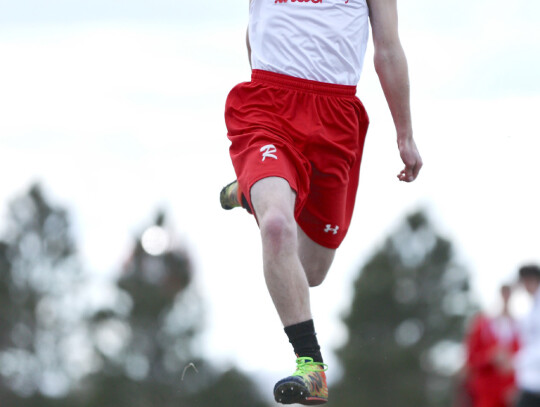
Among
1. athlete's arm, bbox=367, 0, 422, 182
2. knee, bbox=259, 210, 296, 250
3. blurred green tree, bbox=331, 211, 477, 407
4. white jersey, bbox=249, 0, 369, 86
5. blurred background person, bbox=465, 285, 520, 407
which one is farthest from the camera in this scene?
blurred green tree, bbox=331, 211, 477, 407

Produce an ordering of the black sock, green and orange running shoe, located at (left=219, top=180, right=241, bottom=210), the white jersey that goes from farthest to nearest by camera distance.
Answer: green and orange running shoe, located at (left=219, top=180, right=241, bottom=210) → the white jersey → the black sock

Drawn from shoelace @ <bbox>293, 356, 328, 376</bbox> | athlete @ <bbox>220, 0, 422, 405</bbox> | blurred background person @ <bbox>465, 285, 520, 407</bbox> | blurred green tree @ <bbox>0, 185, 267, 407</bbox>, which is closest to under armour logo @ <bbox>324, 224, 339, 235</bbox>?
athlete @ <bbox>220, 0, 422, 405</bbox>

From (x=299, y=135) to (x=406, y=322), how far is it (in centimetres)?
3727

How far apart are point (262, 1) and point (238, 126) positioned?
70cm

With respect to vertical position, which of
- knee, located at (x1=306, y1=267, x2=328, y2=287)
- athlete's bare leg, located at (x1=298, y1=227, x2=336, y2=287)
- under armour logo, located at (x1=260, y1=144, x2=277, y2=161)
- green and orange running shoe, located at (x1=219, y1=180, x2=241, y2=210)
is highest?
under armour logo, located at (x1=260, y1=144, x2=277, y2=161)

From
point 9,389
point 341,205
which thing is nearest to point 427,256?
point 9,389

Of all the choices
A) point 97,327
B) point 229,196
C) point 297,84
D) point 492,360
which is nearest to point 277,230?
point 297,84

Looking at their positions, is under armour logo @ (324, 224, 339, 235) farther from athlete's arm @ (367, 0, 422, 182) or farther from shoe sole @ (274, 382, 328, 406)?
shoe sole @ (274, 382, 328, 406)

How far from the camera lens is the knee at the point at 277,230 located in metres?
5.54

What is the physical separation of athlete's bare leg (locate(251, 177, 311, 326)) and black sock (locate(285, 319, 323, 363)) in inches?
1.1

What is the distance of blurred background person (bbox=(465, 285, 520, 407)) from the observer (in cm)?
1170

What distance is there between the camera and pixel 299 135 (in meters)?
6.01

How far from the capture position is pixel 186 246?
42.5 meters

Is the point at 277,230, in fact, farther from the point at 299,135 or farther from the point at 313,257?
the point at 313,257
